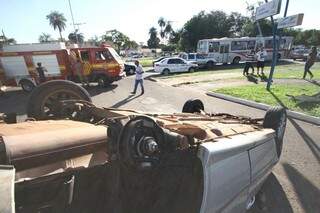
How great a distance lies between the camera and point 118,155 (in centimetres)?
229

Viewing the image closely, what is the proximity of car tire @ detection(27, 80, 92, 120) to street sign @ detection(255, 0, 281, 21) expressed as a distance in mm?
10791

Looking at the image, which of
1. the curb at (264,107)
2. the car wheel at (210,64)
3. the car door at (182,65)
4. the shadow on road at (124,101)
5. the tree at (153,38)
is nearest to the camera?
the curb at (264,107)

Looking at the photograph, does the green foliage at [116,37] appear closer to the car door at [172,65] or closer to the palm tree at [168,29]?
the palm tree at [168,29]

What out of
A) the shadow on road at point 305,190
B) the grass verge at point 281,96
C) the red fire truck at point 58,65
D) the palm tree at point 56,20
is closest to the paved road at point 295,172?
the shadow on road at point 305,190

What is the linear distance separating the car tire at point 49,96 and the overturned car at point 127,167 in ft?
3.92

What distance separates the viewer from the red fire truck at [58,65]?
723 inches

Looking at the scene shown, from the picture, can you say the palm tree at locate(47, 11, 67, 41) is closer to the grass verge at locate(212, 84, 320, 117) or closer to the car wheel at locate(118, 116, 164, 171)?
the grass verge at locate(212, 84, 320, 117)

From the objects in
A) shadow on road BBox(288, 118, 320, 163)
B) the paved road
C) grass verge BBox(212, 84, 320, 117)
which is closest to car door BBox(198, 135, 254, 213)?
the paved road

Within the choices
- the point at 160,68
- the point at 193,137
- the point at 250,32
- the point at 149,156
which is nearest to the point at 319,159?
the point at 193,137

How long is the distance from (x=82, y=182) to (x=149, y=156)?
52 cm

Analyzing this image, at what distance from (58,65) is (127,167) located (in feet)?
57.8

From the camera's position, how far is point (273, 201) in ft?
13.4

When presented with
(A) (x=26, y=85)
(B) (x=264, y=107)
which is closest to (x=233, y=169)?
(B) (x=264, y=107)

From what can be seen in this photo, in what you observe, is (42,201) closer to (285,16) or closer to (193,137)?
(193,137)
